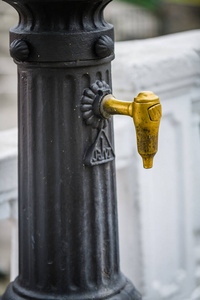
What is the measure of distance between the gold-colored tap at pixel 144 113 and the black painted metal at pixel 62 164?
65 mm

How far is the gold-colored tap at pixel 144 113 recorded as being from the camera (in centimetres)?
155

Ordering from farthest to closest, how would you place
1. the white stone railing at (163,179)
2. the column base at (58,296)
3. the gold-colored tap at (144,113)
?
Answer: 1. the white stone railing at (163,179)
2. the column base at (58,296)
3. the gold-colored tap at (144,113)

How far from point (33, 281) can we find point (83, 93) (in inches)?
18.3

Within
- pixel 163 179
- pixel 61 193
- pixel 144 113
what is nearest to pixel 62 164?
pixel 61 193

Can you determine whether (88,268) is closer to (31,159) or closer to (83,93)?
(31,159)

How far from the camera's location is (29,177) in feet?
5.37

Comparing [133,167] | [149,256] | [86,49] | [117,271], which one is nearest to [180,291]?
[149,256]

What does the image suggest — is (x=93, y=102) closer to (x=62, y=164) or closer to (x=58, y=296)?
(x=62, y=164)

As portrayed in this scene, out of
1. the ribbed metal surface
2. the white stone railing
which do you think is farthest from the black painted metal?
the white stone railing

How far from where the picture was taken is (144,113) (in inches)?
61.1

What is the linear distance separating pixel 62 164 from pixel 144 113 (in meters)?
0.22

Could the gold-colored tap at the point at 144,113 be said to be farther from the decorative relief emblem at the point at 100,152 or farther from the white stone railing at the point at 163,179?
the white stone railing at the point at 163,179

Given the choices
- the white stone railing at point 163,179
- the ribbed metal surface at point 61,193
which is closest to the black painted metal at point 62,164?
the ribbed metal surface at point 61,193

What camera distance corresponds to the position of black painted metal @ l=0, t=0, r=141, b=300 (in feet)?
5.12
